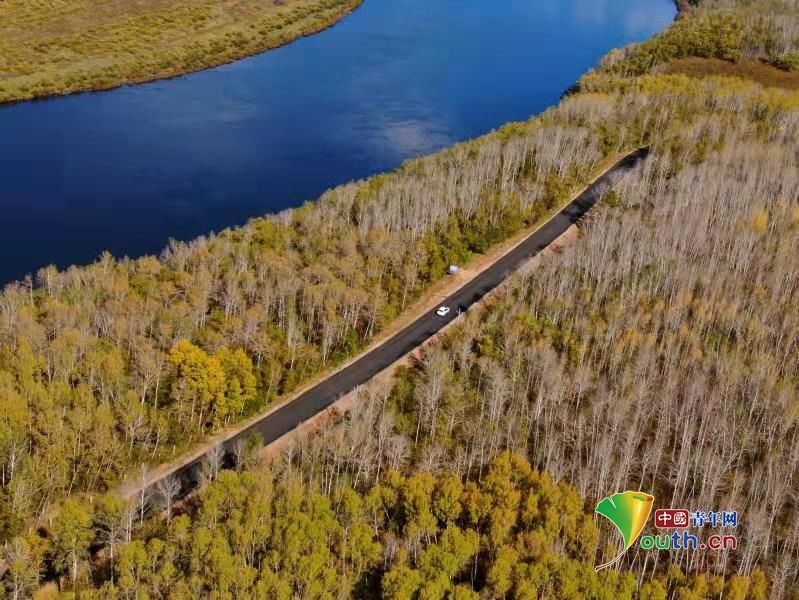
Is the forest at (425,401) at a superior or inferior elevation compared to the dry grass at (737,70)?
inferior

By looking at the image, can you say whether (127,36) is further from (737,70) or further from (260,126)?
(737,70)

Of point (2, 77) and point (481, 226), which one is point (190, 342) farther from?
point (2, 77)

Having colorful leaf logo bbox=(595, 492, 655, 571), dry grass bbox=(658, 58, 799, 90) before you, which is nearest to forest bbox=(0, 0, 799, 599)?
colorful leaf logo bbox=(595, 492, 655, 571)

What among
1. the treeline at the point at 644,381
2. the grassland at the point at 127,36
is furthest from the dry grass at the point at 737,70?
the grassland at the point at 127,36

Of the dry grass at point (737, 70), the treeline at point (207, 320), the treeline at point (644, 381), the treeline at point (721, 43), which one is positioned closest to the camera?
the treeline at point (207, 320)

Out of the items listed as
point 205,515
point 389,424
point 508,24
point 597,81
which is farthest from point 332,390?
point 508,24
